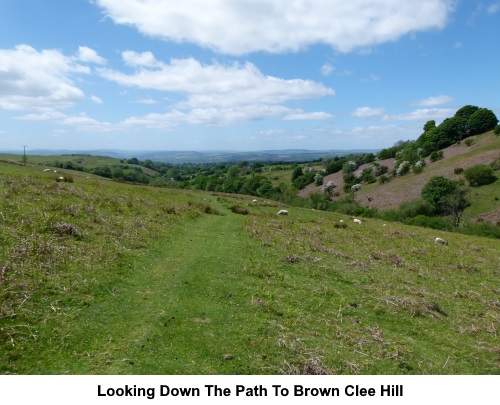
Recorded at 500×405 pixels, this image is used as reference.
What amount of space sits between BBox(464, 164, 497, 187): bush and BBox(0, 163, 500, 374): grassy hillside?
287 feet

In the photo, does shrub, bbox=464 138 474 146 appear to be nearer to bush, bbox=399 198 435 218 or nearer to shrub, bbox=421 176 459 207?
shrub, bbox=421 176 459 207

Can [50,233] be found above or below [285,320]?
above

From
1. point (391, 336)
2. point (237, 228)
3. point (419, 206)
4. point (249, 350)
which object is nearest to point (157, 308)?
point (249, 350)

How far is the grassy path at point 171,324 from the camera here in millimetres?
8195

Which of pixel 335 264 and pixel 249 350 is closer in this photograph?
pixel 249 350

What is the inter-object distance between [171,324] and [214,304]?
2.18m

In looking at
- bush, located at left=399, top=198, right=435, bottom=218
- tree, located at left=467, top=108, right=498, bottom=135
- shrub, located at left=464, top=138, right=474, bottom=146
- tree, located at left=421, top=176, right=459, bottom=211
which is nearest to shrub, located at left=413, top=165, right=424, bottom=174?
shrub, located at left=464, top=138, right=474, bottom=146

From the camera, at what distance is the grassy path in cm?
820

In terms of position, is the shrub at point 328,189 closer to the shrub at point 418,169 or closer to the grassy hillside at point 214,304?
the shrub at point 418,169

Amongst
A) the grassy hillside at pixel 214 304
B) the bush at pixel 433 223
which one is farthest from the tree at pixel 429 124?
the grassy hillside at pixel 214 304

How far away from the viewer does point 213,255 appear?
59.5 feet

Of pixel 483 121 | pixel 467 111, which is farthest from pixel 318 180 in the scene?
pixel 483 121
